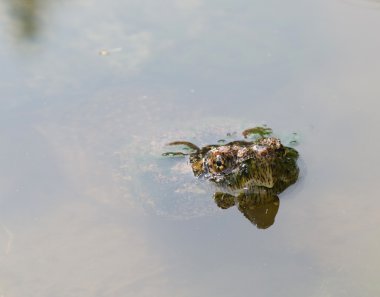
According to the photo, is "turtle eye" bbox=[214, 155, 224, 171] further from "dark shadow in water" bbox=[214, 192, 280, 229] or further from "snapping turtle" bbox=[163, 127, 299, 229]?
"dark shadow in water" bbox=[214, 192, 280, 229]

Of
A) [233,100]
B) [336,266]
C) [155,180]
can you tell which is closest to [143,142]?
[155,180]

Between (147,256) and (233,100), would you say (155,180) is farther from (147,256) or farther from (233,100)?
(233,100)

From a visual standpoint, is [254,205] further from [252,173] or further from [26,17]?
[26,17]

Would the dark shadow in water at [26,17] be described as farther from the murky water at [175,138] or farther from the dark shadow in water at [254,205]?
the dark shadow in water at [254,205]

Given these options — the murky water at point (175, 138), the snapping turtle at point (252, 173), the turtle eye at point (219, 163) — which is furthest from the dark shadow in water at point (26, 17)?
the turtle eye at point (219, 163)

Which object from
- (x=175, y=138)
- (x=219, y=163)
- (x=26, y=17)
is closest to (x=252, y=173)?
(x=219, y=163)

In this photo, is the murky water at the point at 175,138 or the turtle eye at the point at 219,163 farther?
the turtle eye at the point at 219,163

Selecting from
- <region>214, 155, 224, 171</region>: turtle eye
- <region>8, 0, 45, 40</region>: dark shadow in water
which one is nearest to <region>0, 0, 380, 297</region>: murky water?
<region>8, 0, 45, 40</region>: dark shadow in water
